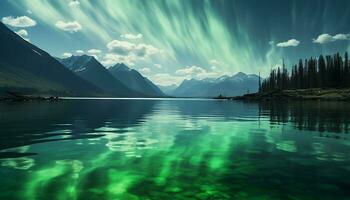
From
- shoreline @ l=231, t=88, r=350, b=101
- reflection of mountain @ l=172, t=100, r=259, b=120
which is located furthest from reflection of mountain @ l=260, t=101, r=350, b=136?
shoreline @ l=231, t=88, r=350, b=101

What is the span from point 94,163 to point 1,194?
613cm

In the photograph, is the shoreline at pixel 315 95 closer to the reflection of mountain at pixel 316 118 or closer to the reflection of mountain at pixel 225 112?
the reflection of mountain at pixel 225 112

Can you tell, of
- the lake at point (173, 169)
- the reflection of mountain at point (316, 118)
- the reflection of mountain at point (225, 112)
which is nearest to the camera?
the lake at point (173, 169)

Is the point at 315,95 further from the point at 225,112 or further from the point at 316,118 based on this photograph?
the point at 316,118

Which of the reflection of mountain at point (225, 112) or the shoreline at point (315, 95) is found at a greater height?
the shoreline at point (315, 95)

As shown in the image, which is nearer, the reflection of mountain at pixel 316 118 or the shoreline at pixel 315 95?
the reflection of mountain at pixel 316 118


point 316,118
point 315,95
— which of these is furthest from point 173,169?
point 315,95

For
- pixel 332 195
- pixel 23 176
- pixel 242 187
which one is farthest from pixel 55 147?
pixel 332 195

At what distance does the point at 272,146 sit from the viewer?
24.0m

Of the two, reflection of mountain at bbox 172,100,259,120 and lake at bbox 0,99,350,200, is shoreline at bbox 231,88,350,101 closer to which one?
reflection of mountain at bbox 172,100,259,120

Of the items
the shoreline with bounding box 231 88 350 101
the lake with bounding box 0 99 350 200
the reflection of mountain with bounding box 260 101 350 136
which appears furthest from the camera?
the shoreline with bounding box 231 88 350 101

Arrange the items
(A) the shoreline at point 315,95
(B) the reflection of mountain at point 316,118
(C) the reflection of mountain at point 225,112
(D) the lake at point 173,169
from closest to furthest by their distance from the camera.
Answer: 1. (D) the lake at point 173,169
2. (B) the reflection of mountain at point 316,118
3. (C) the reflection of mountain at point 225,112
4. (A) the shoreline at point 315,95

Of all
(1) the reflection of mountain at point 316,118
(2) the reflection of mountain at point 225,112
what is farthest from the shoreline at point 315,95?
(1) the reflection of mountain at point 316,118

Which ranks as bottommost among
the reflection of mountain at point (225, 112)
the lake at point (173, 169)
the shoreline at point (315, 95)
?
the lake at point (173, 169)
